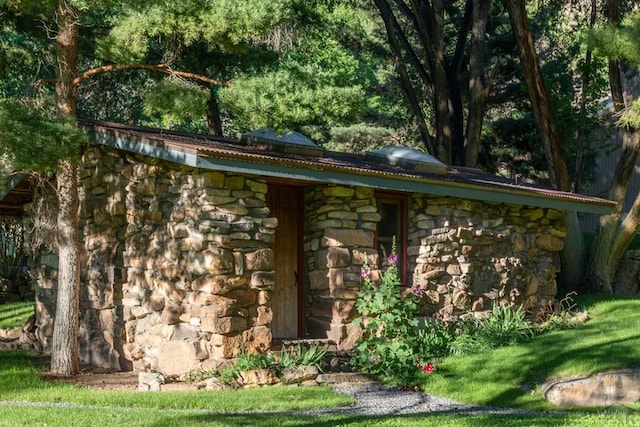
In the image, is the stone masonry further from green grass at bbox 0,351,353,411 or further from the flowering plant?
green grass at bbox 0,351,353,411

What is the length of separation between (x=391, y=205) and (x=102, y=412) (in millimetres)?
6601

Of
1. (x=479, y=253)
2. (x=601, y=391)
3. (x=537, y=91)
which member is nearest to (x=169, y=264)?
(x=479, y=253)

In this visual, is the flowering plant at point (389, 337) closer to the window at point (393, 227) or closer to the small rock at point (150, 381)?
the window at point (393, 227)

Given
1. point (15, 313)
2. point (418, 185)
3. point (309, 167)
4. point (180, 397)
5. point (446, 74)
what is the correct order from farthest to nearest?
point (446, 74) < point (15, 313) < point (418, 185) < point (309, 167) < point (180, 397)

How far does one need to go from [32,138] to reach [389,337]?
17.3 feet

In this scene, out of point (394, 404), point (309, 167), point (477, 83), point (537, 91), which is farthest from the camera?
point (477, 83)

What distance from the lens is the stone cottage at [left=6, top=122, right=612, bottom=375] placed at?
37.6ft

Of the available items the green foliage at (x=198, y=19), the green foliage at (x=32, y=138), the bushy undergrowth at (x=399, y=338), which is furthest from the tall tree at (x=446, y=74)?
the green foliage at (x=32, y=138)

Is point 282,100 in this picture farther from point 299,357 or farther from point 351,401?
point 351,401

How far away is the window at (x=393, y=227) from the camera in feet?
45.7

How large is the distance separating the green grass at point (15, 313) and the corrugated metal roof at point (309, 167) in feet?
18.8

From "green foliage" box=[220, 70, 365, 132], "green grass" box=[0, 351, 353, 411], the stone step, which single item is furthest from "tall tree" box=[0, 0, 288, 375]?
the stone step

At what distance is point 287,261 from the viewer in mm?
13469

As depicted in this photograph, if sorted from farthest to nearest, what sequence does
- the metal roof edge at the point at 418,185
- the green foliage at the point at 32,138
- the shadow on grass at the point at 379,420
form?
1. the metal roof edge at the point at 418,185
2. the green foliage at the point at 32,138
3. the shadow on grass at the point at 379,420
